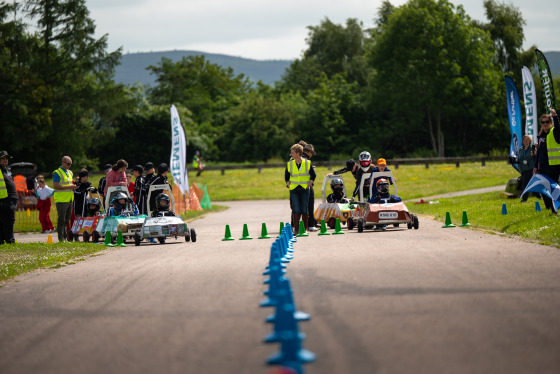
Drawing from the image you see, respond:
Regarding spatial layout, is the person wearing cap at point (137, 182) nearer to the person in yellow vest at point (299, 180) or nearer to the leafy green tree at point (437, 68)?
the person in yellow vest at point (299, 180)

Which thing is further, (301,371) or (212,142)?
(212,142)

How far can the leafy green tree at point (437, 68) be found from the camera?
260 ft

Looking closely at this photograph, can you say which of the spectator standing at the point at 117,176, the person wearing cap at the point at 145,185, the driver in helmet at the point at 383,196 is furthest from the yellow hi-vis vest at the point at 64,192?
the driver in helmet at the point at 383,196

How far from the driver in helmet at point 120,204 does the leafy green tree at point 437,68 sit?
6131 cm

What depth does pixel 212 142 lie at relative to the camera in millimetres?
92938

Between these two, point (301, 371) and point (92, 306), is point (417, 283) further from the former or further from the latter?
point (301, 371)

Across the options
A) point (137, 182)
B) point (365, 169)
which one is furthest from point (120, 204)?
point (365, 169)

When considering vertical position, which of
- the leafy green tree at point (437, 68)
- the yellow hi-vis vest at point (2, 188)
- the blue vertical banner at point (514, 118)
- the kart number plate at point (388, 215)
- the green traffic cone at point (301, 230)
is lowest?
the green traffic cone at point (301, 230)

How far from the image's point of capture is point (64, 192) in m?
21.2

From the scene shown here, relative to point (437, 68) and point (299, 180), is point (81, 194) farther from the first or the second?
point (437, 68)

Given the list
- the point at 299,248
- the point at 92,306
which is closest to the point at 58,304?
the point at 92,306

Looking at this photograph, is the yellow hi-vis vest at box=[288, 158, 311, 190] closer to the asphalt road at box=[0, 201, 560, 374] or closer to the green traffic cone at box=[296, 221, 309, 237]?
the green traffic cone at box=[296, 221, 309, 237]

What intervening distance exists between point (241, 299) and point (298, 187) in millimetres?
10904

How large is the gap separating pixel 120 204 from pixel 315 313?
13.4 meters
